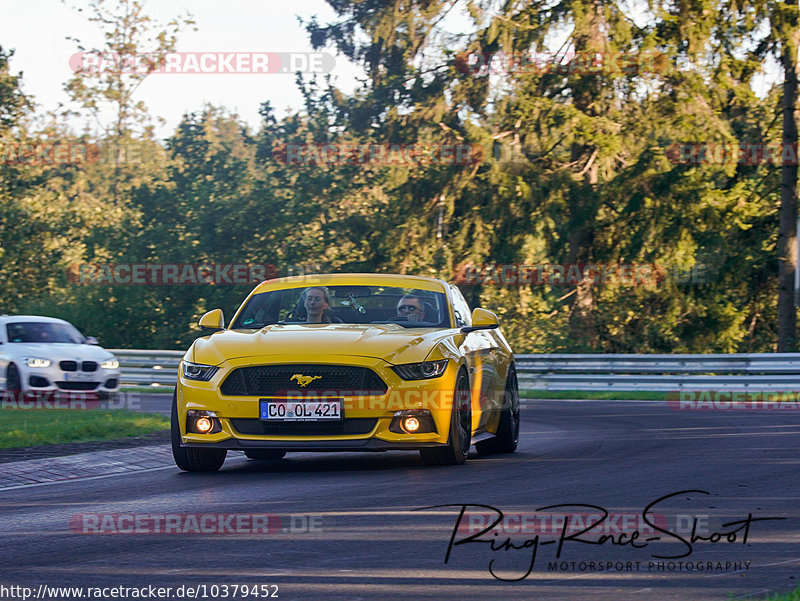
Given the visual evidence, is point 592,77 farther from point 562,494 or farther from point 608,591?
point 608,591

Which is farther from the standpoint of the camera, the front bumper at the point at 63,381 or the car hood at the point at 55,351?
the car hood at the point at 55,351

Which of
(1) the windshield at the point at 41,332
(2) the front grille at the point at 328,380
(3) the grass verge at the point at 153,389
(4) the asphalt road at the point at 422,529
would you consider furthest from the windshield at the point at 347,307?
(3) the grass verge at the point at 153,389

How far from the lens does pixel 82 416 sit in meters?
17.5

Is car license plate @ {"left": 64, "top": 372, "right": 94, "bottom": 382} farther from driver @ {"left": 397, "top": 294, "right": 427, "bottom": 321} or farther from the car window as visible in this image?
driver @ {"left": 397, "top": 294, "right": 427, "bottom": 321}

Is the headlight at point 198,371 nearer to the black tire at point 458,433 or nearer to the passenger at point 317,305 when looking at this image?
the passenger at point 317,305

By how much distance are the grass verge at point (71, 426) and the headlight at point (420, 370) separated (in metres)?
4.83

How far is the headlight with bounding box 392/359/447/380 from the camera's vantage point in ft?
31.7

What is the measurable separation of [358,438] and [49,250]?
34.3 metres

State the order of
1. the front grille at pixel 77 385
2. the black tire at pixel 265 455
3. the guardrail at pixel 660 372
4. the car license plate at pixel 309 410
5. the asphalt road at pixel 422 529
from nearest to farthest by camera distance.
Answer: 1. the asphalt road at pixel 422 529
2. the car license plate at pixel 309 410
3. the black tire at pixel 265 455
4. the front grille at pixel 77 385
5. the guardrail at pixel 660 372

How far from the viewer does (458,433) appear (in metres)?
10.0

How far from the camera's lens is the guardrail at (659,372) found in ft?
80.5

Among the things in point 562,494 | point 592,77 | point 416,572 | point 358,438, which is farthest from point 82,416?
point 592,77

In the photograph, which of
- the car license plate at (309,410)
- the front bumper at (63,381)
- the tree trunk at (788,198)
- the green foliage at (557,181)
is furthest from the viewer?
the green foliage at (557,181)

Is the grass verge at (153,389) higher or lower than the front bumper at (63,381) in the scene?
lower
